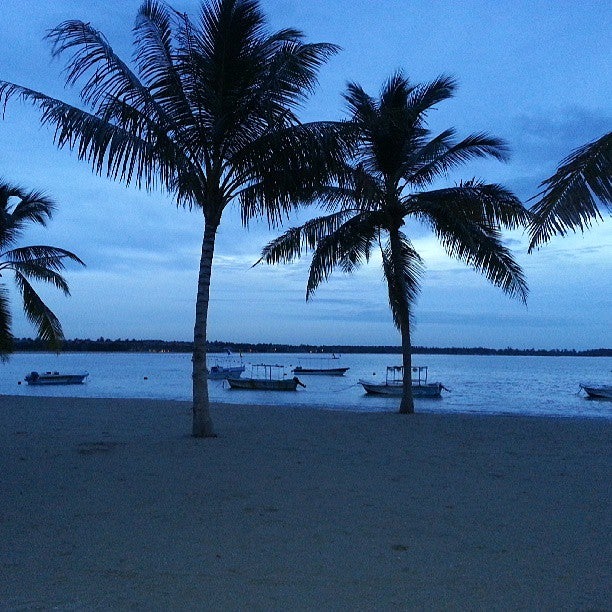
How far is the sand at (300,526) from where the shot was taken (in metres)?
4.09

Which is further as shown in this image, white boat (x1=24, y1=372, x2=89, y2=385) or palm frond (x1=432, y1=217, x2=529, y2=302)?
white boat (x1=24, y1=372, x2=89, y2=385)

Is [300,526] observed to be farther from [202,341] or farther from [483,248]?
[483,248]

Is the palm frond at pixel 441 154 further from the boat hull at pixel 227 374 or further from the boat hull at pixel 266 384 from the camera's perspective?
the boat hull at pixel 227 374

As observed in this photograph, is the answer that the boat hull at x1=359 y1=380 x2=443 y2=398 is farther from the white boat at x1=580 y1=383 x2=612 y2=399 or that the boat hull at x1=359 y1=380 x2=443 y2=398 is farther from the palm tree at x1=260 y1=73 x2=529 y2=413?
the palm tree at x1=260 y1=73 x2=529 y2=413

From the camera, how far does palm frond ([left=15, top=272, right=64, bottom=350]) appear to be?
19.8m

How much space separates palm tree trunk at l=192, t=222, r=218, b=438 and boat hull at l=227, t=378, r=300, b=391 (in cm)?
3386

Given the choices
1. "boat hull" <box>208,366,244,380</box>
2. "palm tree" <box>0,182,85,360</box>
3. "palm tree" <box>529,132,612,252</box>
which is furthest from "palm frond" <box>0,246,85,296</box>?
"boat hull" <box>208,366,244,380</box>

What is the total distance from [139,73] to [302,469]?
7342 mm

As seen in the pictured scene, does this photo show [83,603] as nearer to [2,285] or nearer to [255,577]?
[255,577]

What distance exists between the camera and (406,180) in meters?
18.3

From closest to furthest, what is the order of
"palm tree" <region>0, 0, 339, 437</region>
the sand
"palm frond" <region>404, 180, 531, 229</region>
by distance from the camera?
the sand → "palm tree" <region>0, 0, 339, 437</region> → "palm frond" <region>404, 180, 531, 229</region>

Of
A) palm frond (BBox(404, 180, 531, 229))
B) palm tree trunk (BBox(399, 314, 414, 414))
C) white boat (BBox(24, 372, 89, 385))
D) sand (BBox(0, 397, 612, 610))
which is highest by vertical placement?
palm frond (BBox(404, 180, 531, 229))

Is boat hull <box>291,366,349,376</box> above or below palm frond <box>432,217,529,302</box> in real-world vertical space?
below

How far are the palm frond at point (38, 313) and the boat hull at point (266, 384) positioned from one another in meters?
26.6
